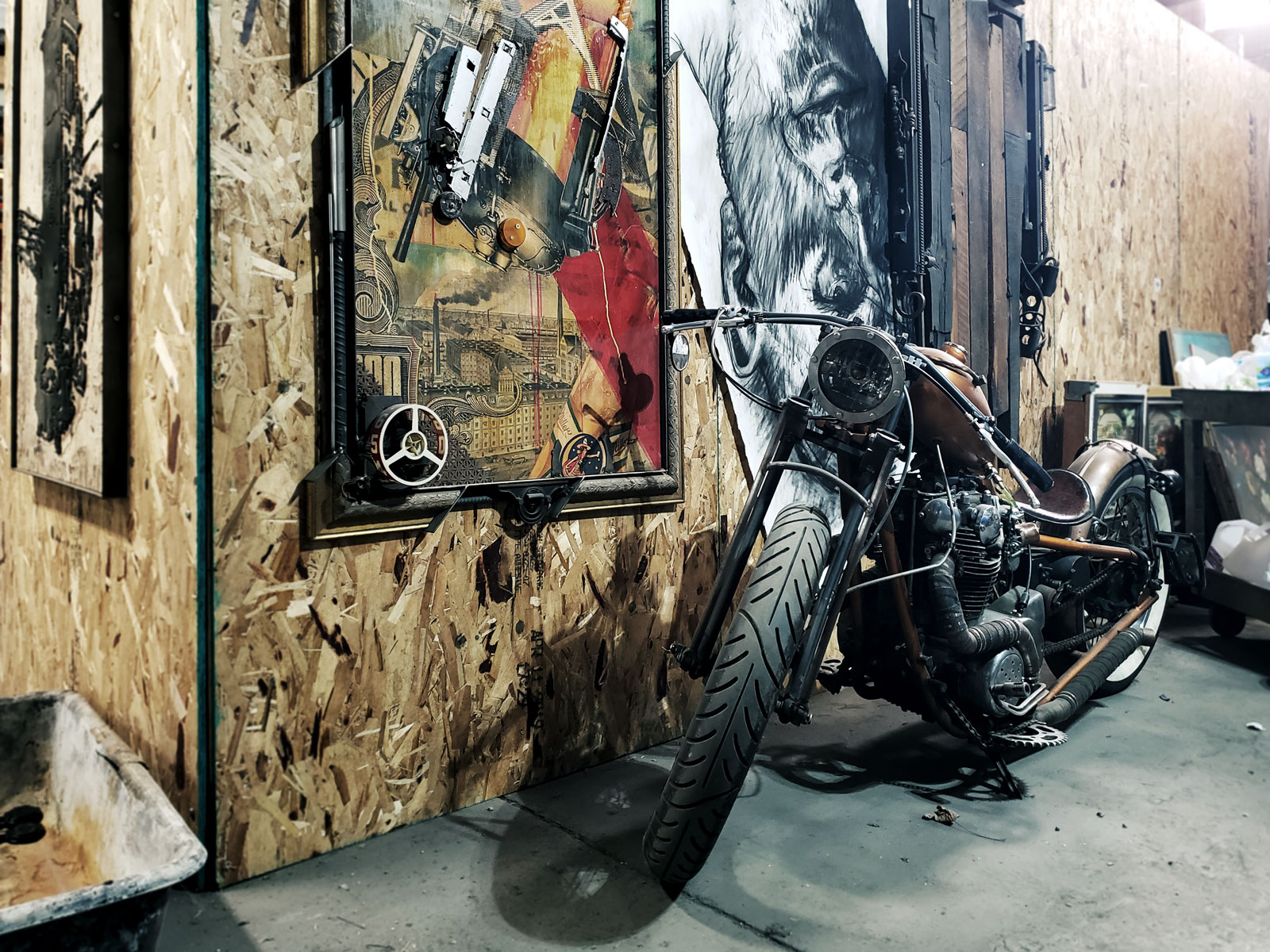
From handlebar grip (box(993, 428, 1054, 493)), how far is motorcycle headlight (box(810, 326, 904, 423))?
1.32 feet

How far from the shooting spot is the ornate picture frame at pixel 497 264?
1744mm

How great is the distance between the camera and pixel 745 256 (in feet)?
8.65

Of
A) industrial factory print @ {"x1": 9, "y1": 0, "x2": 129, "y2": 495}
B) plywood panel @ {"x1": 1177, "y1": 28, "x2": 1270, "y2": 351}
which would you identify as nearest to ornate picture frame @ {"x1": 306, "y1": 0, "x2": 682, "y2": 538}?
industrial factory print @ {"x1": 9, "y1": 0, "x2": 129, "y2": 495}

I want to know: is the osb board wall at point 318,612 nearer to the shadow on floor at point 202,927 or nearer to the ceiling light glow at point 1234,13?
the shadow on floor at point 202,927

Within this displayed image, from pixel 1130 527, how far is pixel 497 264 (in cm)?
225

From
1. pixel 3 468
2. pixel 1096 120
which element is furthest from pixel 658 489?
pixel 1096 120

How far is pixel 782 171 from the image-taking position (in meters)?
2.72

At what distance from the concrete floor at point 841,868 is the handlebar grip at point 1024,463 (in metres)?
0.72

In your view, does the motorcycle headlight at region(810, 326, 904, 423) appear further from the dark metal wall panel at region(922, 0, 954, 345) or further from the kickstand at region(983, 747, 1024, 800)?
the dark metal wall panel at region(922, 0, 954, 345)

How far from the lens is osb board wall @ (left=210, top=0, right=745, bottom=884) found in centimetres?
162

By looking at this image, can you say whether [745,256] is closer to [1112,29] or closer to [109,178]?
[109,178]

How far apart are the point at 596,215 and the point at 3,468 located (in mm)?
1830

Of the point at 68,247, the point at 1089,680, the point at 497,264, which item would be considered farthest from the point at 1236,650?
the point at 68,247

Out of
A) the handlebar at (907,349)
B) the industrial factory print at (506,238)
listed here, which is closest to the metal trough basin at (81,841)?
the industrial factory print at (506,238)
